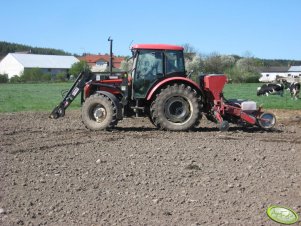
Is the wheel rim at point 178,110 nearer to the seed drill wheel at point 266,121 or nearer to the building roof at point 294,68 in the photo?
the seed drill wheel at point 266,121

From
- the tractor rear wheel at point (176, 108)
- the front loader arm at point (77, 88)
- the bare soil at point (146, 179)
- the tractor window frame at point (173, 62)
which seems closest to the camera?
the bare soil at point (146, 179)

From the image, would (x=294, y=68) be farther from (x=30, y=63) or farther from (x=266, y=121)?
(x=266, y=121)

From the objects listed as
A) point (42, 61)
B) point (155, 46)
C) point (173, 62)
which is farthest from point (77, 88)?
point (42, 61)

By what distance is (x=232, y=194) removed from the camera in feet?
19.0

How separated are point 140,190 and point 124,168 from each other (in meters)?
1.22

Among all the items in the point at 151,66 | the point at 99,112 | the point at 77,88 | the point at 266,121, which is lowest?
the point at 266,121

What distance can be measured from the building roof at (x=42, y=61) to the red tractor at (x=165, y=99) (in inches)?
3935

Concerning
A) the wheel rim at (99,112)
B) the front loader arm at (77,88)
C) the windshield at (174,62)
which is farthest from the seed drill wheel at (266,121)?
the front loader arm at (77,88)

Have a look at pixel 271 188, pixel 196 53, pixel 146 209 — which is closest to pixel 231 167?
pixel 271 188

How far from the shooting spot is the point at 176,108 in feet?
38.9

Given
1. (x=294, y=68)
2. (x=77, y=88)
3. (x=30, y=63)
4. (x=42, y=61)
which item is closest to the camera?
(x=77, y=88)

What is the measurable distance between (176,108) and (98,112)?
1960mm

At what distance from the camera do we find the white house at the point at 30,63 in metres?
109

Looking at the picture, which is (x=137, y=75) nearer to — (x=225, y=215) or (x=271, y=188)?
(x=271, y=188)
